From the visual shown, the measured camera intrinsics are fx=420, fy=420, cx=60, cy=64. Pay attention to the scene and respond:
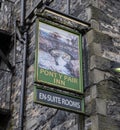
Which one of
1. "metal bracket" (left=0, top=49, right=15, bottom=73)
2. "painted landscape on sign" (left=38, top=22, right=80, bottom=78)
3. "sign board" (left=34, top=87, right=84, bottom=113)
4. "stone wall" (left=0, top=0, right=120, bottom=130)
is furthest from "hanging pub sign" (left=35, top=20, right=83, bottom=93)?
"metal bracket" (left=0, top=49, right=15, bottom=73)

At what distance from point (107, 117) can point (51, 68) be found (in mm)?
1282

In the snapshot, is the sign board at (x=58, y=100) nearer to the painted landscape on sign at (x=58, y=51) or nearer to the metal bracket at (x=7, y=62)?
the painted landscape on sign at (x=58, y=51)

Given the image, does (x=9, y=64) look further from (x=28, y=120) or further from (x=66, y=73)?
(x=66, y=73)

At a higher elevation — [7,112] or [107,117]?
[7,112]

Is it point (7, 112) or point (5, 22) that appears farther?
point (5, 22)

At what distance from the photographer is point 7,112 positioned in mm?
10195

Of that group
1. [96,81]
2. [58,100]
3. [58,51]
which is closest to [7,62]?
[58,51]

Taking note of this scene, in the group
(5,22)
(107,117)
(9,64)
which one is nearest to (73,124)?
(107,117)

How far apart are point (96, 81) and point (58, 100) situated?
882 millimetres

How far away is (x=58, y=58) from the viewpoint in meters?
7.39

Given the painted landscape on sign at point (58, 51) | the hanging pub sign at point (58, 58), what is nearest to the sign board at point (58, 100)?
the hanging pub sign at point (58, 58)

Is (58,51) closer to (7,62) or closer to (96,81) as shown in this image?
(96,81)

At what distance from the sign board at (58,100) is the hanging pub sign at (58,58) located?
152 mm

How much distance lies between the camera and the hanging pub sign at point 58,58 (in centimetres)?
712
